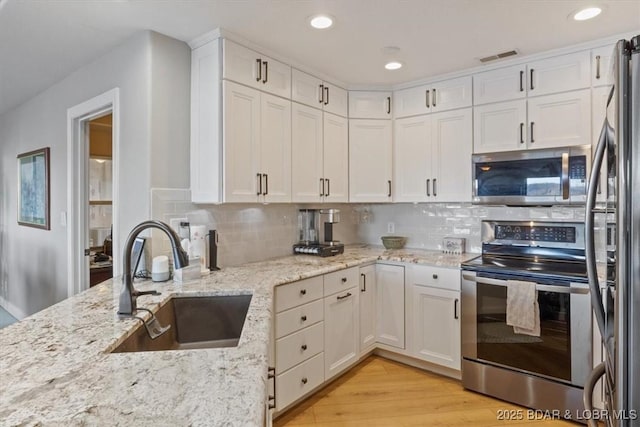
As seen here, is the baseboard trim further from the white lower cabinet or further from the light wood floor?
the white lower cabinet

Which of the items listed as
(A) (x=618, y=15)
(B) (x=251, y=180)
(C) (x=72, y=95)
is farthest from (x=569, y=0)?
(C) (x=72, y=95)

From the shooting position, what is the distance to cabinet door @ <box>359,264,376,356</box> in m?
3.00

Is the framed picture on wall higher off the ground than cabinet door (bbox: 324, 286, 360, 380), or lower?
higher

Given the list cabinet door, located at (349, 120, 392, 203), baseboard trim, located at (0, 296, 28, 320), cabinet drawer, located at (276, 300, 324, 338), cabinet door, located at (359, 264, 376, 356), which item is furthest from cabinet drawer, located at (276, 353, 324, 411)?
baseboard trim, located at (0, 296, 28, 320)

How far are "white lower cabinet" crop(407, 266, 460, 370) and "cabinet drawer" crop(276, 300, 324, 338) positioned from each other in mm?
859

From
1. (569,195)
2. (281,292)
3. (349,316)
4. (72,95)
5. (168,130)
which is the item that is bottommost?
(349,316)

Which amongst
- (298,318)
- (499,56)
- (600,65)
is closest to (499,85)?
(499,56)

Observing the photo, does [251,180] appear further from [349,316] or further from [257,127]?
[349,316]

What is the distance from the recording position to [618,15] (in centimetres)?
216

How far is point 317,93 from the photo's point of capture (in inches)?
122

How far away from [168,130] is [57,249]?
201 centimetres

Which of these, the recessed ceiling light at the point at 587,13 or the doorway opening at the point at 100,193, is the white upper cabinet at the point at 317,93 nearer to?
the recessed ceiling light at the point at 587,13

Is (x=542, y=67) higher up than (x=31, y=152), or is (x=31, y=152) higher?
(x=542, y=67)

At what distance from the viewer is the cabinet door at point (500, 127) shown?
9.20 ft
